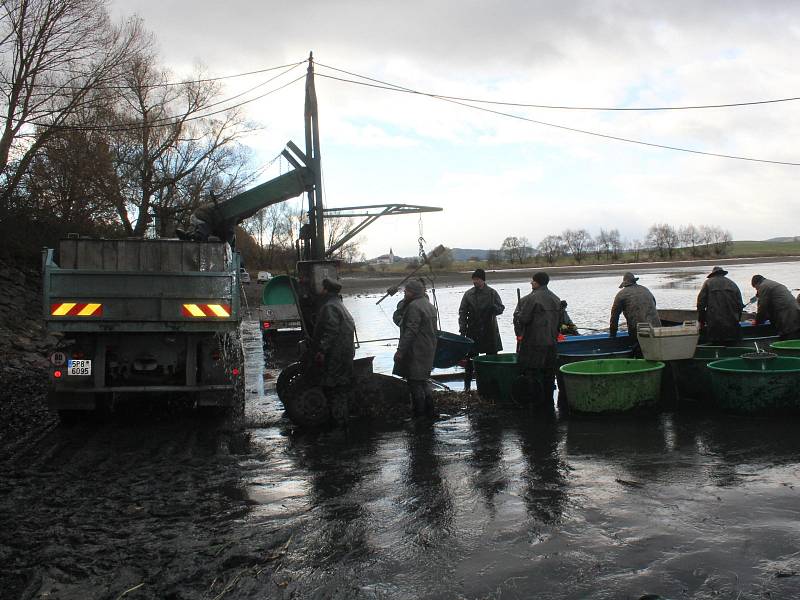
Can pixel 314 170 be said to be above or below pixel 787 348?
above

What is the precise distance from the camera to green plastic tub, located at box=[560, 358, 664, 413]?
7535 millimetres

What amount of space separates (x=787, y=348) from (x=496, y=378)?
3620mm

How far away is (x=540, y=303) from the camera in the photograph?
8375 millimetres

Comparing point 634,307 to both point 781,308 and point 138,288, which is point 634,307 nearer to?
point 781,308

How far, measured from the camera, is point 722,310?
10.4 metres

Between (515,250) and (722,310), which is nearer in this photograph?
(722,310)

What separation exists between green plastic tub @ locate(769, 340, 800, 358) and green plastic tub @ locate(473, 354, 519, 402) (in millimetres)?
3352

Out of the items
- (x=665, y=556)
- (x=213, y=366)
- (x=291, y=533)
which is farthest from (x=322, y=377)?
(x=665, y=556)

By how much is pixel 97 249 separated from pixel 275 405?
3243 mm

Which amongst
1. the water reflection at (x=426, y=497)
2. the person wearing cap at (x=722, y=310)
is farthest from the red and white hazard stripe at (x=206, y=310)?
the person wearing cap at (x=722, y=310)

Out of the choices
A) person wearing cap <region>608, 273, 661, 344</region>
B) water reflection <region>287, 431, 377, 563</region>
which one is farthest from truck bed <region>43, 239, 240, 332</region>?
person wearing cap <region>608, 273, 661, 344</region>

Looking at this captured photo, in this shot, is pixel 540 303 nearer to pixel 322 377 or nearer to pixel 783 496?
pixel 322 377

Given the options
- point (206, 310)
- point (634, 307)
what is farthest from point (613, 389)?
point (206, 310)

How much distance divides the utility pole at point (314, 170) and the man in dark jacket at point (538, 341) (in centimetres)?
574
